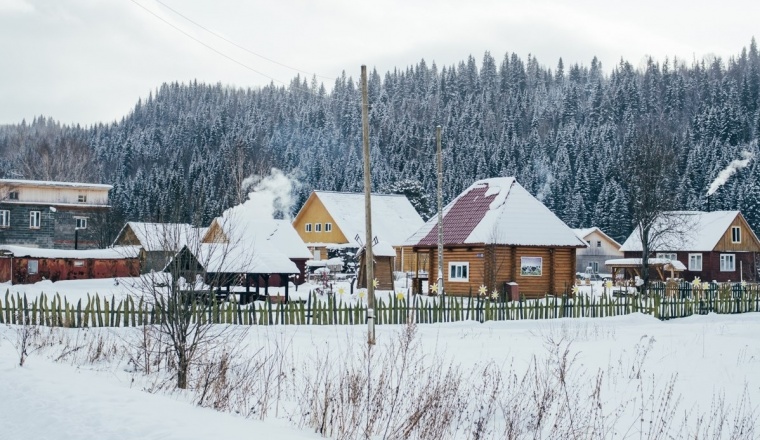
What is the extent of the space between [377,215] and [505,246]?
87.0 ft

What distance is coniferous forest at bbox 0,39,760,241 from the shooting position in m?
92.1

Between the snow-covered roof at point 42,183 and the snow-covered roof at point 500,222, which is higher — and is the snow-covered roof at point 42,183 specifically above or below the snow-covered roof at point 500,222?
above

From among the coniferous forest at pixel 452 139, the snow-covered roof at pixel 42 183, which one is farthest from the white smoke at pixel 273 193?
the snow-covered roof at pixel 42 183

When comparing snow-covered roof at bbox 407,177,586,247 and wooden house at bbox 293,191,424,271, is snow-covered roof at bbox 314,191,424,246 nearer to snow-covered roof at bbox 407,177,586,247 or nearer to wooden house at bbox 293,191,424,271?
wooden house at bbox 293,191,424,271

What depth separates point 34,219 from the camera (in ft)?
218

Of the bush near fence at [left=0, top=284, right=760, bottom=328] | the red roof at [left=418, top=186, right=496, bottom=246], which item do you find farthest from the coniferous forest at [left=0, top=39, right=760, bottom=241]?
the bush near fence at [left=0, top=284, right=760, bottom=328]

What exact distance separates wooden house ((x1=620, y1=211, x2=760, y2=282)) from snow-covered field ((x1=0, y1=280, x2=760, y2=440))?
36.8 metres

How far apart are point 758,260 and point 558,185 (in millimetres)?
39253

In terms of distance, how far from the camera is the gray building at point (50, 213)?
64.8 meters

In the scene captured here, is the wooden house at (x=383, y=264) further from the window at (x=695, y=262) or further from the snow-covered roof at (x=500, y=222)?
the window at (x=695, y=262)

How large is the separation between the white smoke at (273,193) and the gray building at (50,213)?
56.9ft

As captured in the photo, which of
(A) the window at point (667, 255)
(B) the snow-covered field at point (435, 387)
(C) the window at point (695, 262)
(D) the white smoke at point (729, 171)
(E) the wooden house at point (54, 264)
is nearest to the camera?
(B) the snow-covered field at point (435, 387)

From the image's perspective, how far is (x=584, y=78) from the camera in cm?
18462

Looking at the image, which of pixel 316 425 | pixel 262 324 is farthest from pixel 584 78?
pixel 316 425
